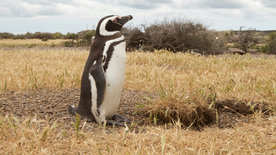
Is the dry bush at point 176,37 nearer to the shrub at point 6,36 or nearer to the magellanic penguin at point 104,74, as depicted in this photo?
the magellanic penguin at point 104,74

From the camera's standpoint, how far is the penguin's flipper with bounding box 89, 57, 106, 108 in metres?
3.23

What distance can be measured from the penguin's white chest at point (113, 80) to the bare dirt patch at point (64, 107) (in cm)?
23

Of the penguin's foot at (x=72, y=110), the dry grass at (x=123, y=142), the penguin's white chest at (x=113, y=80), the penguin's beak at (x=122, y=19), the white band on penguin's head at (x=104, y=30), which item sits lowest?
the dry grass at (x=123, y=142)

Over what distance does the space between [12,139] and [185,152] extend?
1529 mm

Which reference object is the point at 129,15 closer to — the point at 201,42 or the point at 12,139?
the point at 12,139

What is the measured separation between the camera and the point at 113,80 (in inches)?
131

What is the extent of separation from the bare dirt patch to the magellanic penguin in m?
0.20

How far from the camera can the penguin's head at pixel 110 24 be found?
3.41 m

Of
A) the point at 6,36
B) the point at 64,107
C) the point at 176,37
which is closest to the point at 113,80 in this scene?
the point at 64,107

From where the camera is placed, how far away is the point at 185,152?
2.55 meters

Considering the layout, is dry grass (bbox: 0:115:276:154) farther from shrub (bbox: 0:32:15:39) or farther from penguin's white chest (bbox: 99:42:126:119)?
shrub (bbox: 0:32:15:39)

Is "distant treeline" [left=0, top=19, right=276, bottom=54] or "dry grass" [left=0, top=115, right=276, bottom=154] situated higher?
"distant treeline" [left=0, top=19, right=276, bottom=54]

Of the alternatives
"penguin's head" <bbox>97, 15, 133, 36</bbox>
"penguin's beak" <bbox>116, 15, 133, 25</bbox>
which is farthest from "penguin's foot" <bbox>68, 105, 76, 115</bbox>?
"penguin's beak" <bbox>116, 15, 133, 25</bbox>

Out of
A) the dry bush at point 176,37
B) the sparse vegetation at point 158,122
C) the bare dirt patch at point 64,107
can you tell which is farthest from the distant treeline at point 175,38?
the bare dirt patch at point 64,107
